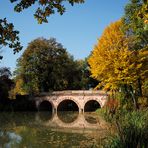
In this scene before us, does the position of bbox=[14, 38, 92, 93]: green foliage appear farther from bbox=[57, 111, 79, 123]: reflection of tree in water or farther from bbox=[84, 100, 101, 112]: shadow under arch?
bbox=[57, 111, 79, 123]: reflection of tree in water

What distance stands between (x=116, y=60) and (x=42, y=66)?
22225 millimetres

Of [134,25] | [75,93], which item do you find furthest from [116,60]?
[75,93]

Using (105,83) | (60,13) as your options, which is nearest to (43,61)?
(105,83)

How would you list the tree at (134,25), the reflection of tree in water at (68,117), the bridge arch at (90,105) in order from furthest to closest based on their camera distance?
the bridge arch at (90,105) → the reflection of tree in water at (68,117) → the tree at (134,25)

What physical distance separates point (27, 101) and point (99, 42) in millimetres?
20472

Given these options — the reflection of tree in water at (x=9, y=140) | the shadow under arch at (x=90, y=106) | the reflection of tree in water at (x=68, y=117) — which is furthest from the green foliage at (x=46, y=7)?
the shadow under arch at (x=90, y=106)

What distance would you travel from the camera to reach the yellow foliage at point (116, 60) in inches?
1036

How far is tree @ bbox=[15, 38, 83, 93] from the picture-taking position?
155 feet

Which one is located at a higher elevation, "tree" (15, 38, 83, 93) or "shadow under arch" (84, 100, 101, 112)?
"tree" (15, 38, 83, 93)

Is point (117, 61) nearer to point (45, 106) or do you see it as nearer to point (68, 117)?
point (68, 117)

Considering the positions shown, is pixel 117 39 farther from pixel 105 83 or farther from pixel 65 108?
pixel 65 108

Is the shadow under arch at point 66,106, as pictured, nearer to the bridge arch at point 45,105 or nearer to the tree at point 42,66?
the bridge arch at point 45,105

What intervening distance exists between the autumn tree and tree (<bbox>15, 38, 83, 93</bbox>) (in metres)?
20.0

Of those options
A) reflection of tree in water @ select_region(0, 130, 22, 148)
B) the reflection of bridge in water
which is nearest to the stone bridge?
the reflection of bridge in water
